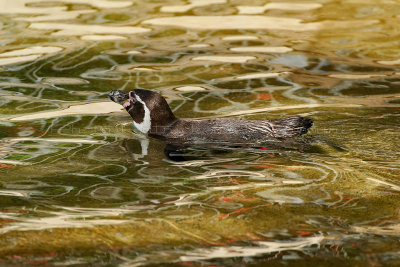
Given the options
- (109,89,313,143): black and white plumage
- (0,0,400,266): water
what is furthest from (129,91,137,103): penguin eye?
(0,0,400,266): water

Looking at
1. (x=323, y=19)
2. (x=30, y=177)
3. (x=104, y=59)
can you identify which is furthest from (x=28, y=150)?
(x=323, y=19)

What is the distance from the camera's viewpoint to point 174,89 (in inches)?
463

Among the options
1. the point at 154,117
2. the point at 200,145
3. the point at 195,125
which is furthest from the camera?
the point at 154,117

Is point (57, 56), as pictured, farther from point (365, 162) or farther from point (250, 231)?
point (250, 231)

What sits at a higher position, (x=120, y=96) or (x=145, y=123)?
(x=120, y=96)

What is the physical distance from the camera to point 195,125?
30.5ft

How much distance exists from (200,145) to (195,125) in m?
0.43

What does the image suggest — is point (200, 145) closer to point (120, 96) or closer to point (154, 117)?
point (154, 117)

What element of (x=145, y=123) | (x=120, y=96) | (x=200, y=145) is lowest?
(x=200, y=145)

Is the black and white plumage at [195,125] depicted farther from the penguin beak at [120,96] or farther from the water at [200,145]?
the water at [200,145]

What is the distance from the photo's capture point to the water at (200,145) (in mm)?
5641

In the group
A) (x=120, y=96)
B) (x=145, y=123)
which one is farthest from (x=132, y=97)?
(x=145, y=123)

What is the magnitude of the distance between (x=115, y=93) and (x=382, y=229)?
5.02m

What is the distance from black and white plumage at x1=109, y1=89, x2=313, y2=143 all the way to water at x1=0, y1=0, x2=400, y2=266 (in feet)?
0.81
